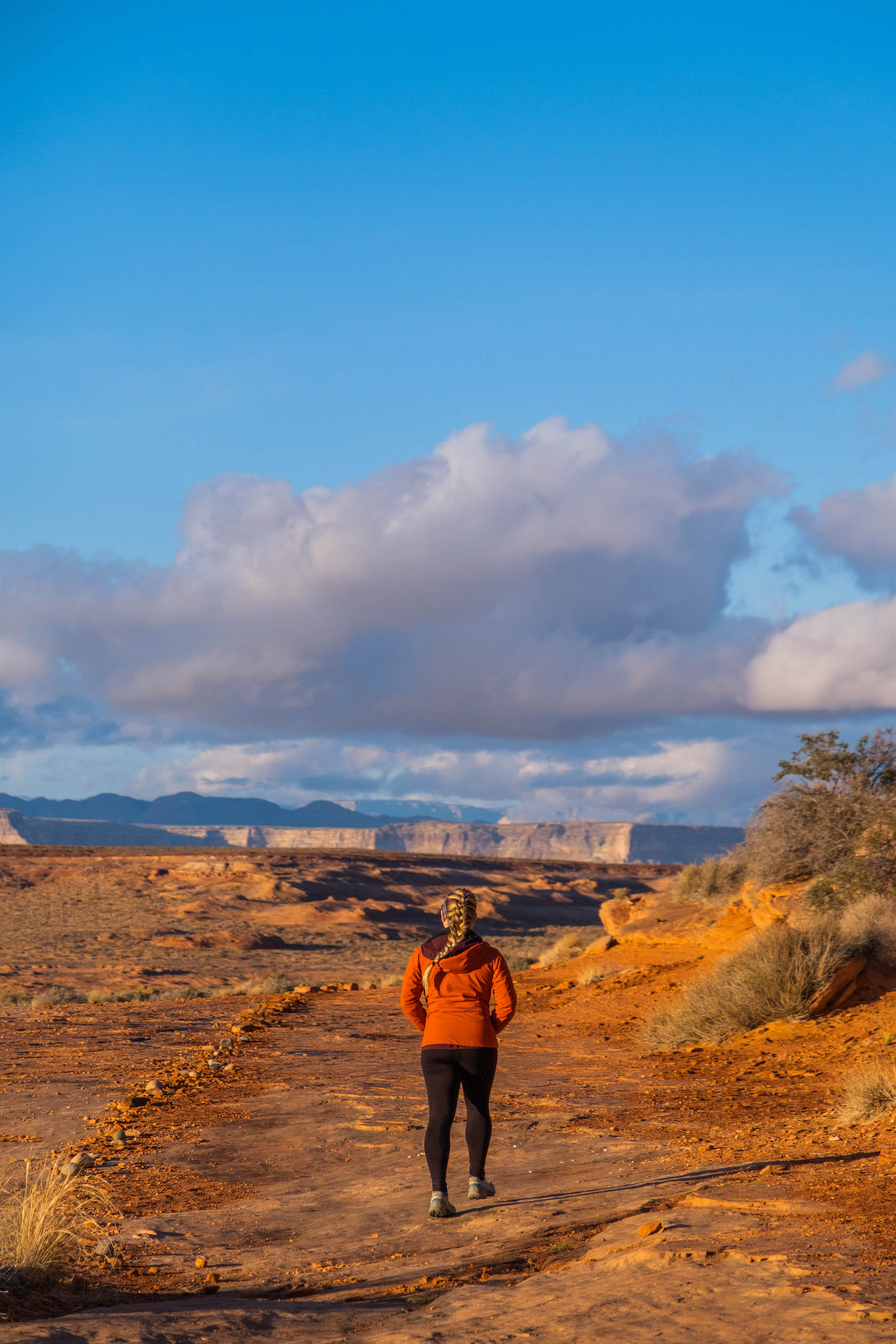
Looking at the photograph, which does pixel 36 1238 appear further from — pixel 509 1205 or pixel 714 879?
pixel 714 879

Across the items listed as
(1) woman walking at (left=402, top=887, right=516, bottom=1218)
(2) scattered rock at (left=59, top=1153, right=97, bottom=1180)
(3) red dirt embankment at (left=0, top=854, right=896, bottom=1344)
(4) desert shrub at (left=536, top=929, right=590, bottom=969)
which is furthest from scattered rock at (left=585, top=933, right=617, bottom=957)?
(1) woman walking at (left=402, top=887, right=516, bottom=1218)

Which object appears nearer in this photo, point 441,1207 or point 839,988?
point 441,1207

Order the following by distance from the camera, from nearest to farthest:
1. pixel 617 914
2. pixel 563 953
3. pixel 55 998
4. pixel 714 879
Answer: pixel 714 879 < pixel 55 998 < pixel 617 914 < pixel 563 953

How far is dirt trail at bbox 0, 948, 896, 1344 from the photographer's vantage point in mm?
4883

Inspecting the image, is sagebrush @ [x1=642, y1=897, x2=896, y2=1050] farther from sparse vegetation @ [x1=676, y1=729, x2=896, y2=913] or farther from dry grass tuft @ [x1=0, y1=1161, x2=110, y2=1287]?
dry grass tuft @ [x1=0, y1=1161, x2=110, y2=1287]

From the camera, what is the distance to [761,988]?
645 inches

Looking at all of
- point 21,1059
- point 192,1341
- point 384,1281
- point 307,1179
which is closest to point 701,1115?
point 307,1179

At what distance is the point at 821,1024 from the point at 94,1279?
12312mm

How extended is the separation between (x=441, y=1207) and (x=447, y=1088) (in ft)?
2.42

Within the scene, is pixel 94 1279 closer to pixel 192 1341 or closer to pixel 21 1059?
pixel 192 1341

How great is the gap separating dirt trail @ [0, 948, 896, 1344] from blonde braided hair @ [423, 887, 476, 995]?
5.28 feet

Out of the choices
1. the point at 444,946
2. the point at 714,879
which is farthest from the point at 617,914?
the point at 444,946

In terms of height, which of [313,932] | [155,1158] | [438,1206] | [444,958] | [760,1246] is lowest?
[313,932]

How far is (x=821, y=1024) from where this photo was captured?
15.9m
